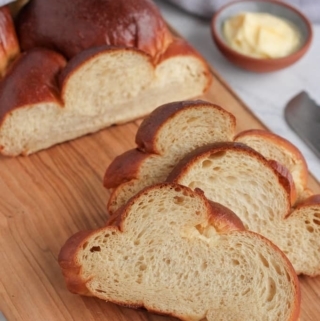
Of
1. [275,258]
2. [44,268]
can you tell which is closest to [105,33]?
[44,268]

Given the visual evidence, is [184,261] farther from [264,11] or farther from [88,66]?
[264,11]

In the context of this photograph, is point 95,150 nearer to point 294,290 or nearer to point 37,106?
point 37,106

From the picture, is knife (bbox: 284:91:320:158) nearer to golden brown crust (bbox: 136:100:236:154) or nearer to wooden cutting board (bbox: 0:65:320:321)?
wooden cutting board (bbox: 0:65:320:321)

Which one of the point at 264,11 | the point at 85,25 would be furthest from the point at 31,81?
the point at 264,11

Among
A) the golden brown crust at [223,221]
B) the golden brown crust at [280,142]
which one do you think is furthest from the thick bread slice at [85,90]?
the golden brown crust at [223,221]

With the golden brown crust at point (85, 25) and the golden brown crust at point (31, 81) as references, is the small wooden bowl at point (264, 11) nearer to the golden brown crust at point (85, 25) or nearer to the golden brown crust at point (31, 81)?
the golden brown crust at point (85, 25)

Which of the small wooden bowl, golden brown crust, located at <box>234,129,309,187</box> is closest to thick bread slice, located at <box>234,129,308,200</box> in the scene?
golden brown crust, located at <box>234,129,309,187</box>
